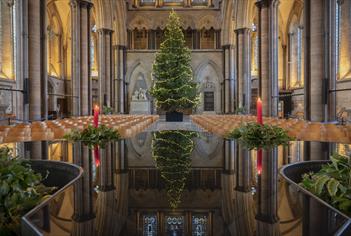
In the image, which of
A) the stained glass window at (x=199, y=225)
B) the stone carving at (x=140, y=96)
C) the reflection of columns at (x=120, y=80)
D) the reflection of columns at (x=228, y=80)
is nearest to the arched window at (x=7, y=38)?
the reflection of columns at (x=120, y=80)

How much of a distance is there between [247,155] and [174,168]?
0.98m

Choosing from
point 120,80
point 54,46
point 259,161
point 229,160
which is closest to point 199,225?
point 259,161

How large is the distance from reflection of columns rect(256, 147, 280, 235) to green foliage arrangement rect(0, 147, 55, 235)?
3.42 feet

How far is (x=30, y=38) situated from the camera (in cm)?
1569

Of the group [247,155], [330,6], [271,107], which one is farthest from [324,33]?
[247,155]

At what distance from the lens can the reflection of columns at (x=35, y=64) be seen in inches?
615

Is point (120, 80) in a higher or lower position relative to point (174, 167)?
higher

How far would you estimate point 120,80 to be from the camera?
36.0 m

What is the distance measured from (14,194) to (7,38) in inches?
888

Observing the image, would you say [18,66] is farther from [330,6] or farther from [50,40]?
[330,6]

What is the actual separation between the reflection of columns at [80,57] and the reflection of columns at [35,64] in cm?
516

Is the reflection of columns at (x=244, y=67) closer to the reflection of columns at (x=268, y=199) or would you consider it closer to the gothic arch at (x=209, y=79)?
the gothic arch at (x=209, y=79)

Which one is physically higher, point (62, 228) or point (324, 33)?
point (324, 33)

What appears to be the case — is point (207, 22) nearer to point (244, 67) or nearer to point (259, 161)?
point (244, 67)
